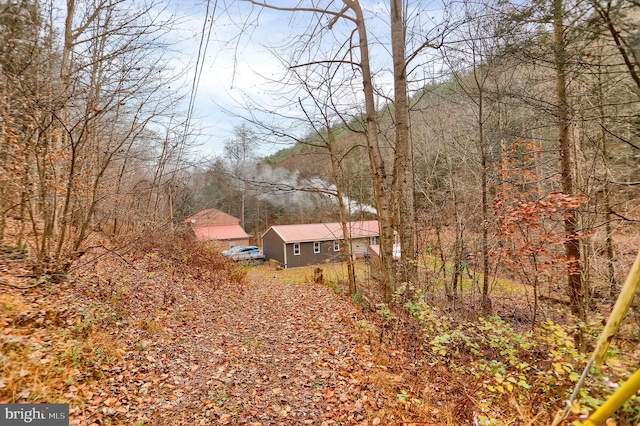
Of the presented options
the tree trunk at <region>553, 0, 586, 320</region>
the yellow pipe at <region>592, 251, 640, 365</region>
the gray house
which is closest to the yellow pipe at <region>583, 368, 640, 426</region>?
the yellow pipe at <region>592, 251, 640, 365</region>

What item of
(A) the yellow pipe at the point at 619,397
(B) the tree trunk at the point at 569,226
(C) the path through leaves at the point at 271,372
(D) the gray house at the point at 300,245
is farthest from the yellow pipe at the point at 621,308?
(D) the gray house at the point at 300,245

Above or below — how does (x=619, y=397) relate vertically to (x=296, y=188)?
below

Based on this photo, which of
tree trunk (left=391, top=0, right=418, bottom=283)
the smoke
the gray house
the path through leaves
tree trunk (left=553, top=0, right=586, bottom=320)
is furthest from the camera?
the gray house

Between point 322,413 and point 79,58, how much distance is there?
7.65 meters

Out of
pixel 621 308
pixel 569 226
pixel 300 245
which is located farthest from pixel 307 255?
pixel 621 308

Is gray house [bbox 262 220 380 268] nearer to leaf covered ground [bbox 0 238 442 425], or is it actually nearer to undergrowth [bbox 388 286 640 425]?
leaf covered ground [bbox 0 238 442 425]

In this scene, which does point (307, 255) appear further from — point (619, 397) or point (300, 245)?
point (619, 397)

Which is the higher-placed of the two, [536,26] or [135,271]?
[536,26]

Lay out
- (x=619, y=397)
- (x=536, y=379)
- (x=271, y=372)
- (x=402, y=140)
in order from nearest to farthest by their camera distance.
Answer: (x=619, y=397) < (x=536, y=379) < (x=271, y=372) < (x=402, y=140)

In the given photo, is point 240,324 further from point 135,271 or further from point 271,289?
point 271,289

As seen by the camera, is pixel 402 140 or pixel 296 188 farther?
pixel 296 188

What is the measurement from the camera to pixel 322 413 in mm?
3463

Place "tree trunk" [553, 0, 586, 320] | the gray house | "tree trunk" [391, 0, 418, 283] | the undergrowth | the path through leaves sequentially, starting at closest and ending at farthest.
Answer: the undergrowth, the path through leaves, "tree trunk" [553, 0, 586, 320], "tree trunk" [391, 0, 418, 283], the gray house

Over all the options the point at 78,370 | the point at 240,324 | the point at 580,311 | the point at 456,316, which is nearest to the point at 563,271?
the point at 580,311
